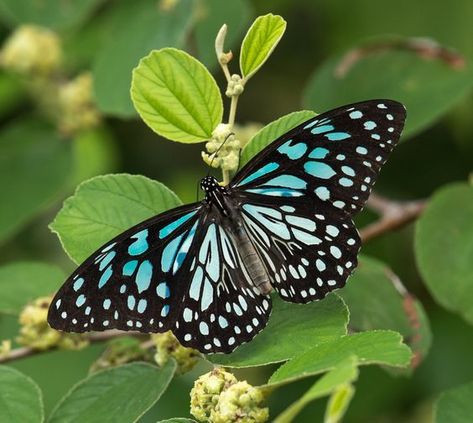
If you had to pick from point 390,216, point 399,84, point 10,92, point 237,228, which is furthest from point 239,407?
point 10,92

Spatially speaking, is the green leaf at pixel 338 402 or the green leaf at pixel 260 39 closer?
the green leaf at pixel 338 402

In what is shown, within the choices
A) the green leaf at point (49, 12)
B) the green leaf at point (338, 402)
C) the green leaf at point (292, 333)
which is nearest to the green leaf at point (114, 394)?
the green leaf at point (292, 333)

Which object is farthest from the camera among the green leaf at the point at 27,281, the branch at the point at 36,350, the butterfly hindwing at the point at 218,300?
the green leaf at the point at 27,281

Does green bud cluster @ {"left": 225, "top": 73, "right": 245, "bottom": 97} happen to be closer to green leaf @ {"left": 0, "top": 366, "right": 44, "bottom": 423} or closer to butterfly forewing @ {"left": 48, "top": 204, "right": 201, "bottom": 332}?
butterfly forewing @ {"left": 48, "top": 204, "right": 201, "bottom": 332}

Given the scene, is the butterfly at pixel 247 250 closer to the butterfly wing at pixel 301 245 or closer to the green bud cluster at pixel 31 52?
the butterfly wing at pixel 301 245

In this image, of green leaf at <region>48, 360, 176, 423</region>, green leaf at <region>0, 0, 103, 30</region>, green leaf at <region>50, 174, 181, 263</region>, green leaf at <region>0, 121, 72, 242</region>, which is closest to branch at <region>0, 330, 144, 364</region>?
green leaf at <region>48, 360, 176, 423</region>

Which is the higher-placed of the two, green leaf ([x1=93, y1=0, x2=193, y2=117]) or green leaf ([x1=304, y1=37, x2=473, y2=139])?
green leaf ([x1=93, y1=0, x2=193, y2=117])
